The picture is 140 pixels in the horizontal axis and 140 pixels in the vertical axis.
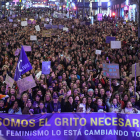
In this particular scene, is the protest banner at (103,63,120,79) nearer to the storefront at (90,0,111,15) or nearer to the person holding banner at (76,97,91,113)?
the person holding banner at (76,97,91,113)

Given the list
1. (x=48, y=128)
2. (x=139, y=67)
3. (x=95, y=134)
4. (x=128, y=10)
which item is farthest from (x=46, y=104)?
(x=128, y=10)

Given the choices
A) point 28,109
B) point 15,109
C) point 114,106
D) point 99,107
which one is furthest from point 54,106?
point 114,106

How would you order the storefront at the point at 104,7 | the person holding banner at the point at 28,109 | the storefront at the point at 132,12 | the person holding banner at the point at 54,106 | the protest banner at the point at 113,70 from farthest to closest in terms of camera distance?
the storefront at the point at 104,7 < the storefront at the point at 132,12 < the protest banner at the point at 113,70 < the person holding banner at the point at 54,106 < the person holding banner at the point at 28,109

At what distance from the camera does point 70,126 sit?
6.74 m

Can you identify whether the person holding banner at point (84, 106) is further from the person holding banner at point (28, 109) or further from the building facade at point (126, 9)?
the building facade at point (126, 9)

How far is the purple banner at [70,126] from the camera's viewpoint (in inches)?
261

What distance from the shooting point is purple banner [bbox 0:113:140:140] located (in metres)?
6.64

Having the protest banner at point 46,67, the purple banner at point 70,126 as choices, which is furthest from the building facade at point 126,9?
the purple banner at point 70,126

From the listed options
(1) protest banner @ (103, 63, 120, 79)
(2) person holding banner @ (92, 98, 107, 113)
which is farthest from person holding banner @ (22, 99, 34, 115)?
(1) protest banner @ (103, 63, 120, 79)

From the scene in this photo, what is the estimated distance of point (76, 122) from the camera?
675 cm

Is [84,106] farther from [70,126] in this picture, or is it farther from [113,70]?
[113,70]

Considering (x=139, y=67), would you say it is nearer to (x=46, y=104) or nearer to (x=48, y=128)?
(x=46, y=104)

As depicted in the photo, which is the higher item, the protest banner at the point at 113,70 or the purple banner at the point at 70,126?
the protest banner at the point at 113,70

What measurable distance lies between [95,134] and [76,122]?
533 mm
